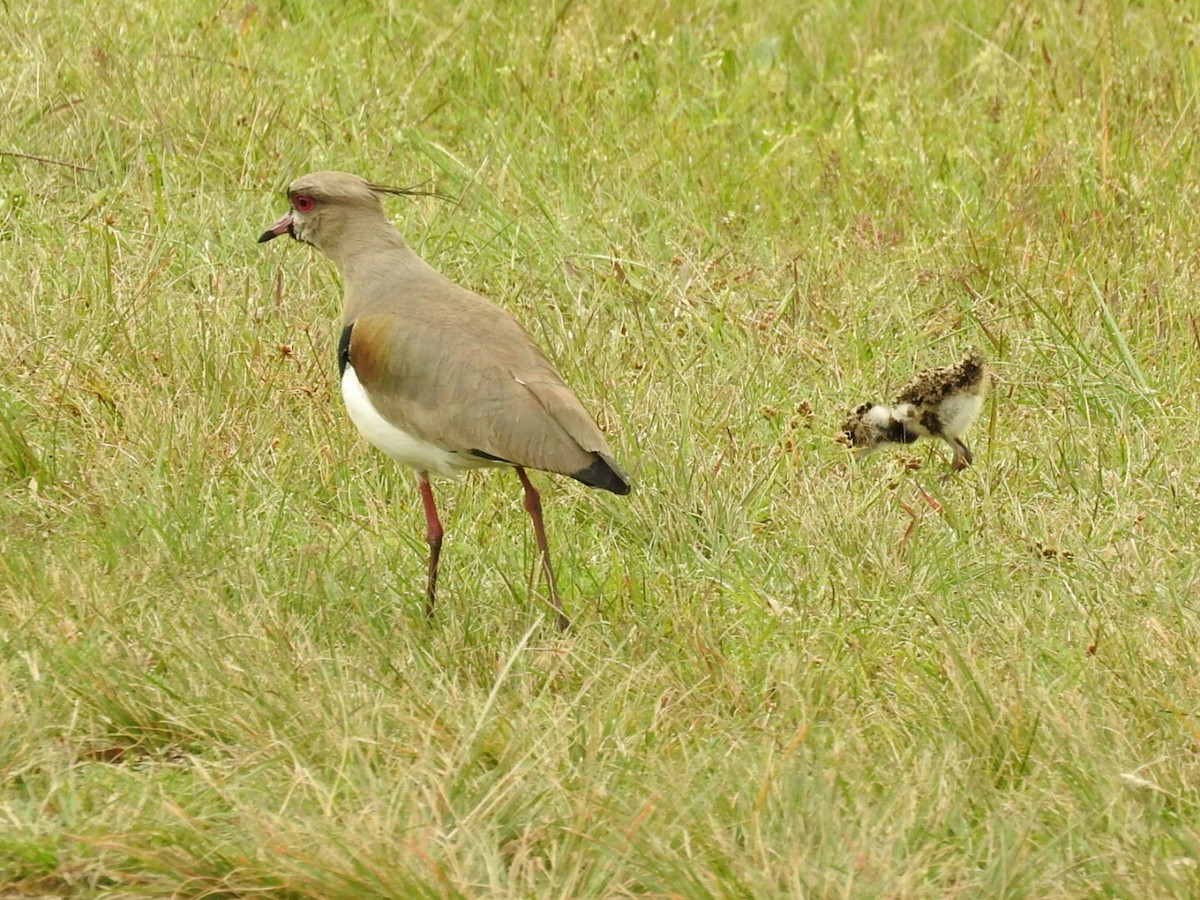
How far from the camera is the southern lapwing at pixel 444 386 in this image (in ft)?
15.2

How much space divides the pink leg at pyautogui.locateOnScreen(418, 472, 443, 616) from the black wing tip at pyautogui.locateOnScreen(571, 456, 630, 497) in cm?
44

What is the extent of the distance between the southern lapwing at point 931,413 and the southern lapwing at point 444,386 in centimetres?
105

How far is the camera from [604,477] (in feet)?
14.9

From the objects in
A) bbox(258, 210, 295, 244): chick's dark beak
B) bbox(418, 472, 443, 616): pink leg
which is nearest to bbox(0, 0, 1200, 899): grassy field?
bbox(418, 472, 443, 616): pink leg

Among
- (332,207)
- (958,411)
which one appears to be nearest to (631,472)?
(958,411)

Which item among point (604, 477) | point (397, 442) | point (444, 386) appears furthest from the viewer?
point (397, 442)

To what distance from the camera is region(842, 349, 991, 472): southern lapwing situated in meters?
5.43

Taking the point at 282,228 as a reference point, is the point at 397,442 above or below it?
below

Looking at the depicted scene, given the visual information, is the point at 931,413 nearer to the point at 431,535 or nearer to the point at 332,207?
the point at 431,535

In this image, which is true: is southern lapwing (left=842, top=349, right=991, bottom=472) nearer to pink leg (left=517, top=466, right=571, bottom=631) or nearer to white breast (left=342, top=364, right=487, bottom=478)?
pink leg (left=517, top=466, right=571, bottom=631)

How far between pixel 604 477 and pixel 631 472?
33.3 inches

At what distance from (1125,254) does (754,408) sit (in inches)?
64.6

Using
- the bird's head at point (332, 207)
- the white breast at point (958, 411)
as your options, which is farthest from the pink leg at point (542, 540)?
the white breast at point (958, 411)

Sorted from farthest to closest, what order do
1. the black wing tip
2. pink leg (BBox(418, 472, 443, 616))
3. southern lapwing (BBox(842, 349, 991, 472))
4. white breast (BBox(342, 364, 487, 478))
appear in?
southern lapwing (BBox(842, 349, 991, 472))
white breast (BBox(342, 364, 487, 478))
pink leg (BBox(418, 472, 443, 616))
the black wing tip
